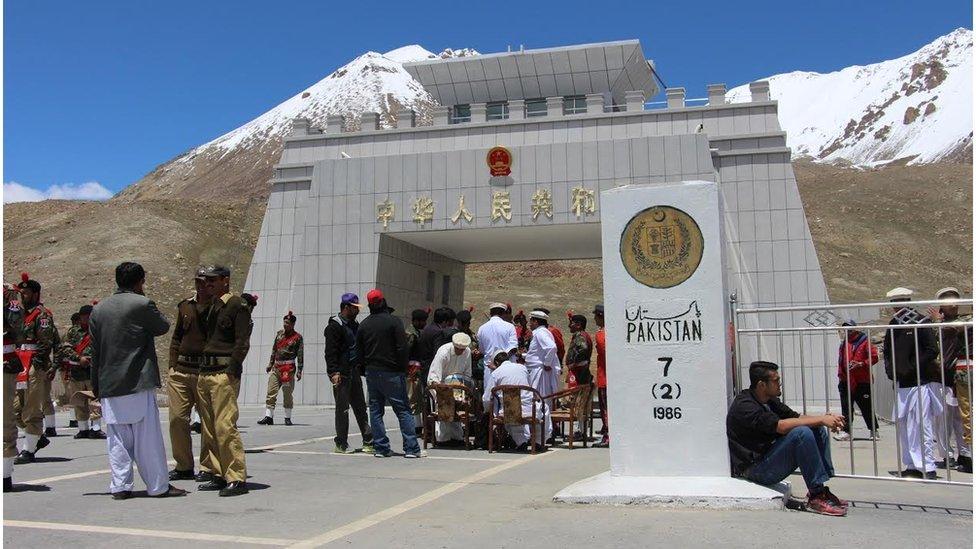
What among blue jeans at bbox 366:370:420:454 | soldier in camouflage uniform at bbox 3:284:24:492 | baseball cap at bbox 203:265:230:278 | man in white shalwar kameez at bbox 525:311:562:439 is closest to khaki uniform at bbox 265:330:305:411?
man in white shalwar kameez at bbox 525:311:562:439

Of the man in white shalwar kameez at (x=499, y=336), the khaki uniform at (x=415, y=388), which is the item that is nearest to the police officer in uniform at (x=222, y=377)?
the man in white shalwar kameez at (x=499, y=336)

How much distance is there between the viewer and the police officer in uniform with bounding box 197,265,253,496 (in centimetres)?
661

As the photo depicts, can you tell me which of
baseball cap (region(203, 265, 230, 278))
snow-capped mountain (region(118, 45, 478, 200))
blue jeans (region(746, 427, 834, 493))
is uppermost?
snow-capped mountain (region(118, 45, 478, 200))

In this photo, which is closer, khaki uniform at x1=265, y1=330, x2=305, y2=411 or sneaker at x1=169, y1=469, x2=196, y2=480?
sneaker at x1=169, y1=469, x2=196, y2=480

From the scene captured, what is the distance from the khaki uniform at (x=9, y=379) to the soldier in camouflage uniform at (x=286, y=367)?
624cm

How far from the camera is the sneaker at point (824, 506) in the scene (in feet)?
18.3

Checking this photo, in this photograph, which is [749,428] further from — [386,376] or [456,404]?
[456,404]

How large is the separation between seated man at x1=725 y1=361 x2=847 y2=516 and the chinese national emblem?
13474 millimetres

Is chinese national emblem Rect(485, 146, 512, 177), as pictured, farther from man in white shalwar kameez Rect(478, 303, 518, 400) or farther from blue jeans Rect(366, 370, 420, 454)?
blue jeans Rect(366, 370, 420, 454)

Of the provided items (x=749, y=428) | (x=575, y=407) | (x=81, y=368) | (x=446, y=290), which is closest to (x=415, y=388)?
(x=575, y=407)

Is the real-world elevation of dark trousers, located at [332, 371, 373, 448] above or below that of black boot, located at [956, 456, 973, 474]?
above

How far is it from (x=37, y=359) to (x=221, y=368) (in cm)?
313

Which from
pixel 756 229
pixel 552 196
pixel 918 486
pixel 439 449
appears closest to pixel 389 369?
pixel 439 449

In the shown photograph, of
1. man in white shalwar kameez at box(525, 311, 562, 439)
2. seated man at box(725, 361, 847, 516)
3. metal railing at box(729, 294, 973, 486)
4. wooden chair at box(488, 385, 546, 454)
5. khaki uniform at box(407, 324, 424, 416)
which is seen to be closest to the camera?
seated man at box(725, 361, 847, 516)
